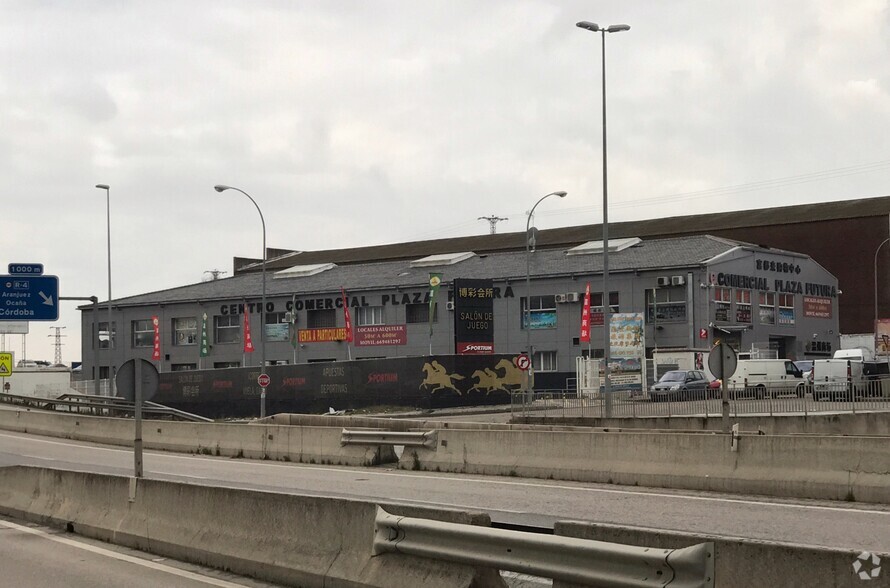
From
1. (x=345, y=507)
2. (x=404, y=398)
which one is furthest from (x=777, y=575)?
(x=404, y=398)

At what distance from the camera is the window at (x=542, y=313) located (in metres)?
73.2

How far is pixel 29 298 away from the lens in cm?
3509

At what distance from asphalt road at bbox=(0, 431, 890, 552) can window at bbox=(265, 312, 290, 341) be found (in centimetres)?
5553

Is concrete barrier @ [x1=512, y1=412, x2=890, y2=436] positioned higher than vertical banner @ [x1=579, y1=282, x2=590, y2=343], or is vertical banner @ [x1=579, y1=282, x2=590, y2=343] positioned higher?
vertical banner @ [x1=579, y1=282, x2=590, y2=343]

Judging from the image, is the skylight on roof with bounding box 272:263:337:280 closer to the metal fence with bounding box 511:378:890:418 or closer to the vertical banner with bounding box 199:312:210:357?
the vertical banner with bounding box 199:312:210:357

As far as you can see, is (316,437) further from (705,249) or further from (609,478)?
(705,249)

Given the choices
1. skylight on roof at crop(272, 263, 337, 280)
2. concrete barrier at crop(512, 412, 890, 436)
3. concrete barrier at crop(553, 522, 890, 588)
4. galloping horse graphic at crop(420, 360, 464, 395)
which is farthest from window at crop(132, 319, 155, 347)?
concrete barrier at crop(553, 522, 890, 588)

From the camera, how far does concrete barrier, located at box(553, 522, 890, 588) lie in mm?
5527

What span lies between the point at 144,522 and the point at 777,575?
8.73 m

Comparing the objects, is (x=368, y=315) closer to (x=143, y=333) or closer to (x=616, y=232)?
(x=143, y=333)

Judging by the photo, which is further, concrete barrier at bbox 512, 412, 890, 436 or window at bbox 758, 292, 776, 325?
window at bbox 758, 292, 776, 325

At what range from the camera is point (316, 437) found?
2692 cm

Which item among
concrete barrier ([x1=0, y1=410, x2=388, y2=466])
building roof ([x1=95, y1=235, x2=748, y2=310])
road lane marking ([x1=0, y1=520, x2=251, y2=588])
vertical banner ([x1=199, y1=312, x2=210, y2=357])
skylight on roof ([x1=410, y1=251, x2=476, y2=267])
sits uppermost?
skylight on roof ([x1=410, y1=251, x2=476, y2=267])

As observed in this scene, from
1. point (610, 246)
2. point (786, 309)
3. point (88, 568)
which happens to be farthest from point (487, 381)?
point (88, 568)
